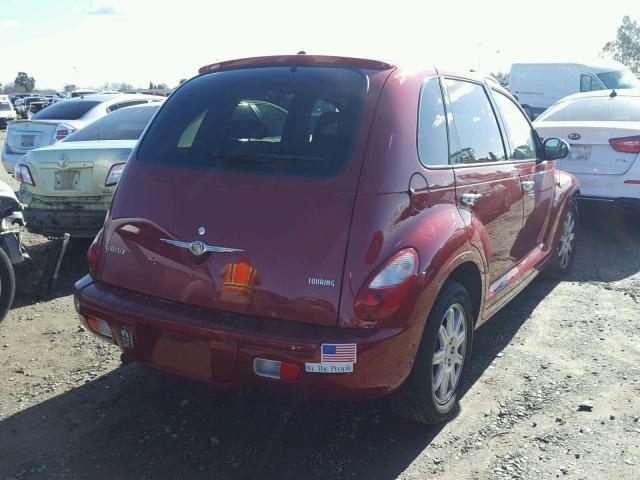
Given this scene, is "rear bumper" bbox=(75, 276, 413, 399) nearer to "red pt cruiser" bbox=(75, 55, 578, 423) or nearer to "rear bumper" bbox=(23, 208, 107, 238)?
"red pt cruiser" bbox=(75, 55, 578, 423)

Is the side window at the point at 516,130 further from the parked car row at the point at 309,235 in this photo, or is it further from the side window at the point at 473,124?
the parked car row at the point at 309,235

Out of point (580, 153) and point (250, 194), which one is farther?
point (580, 153)

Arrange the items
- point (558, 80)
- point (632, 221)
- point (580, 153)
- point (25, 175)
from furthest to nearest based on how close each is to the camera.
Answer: point (558, 80)
point (632, 221)
point (580, 153)
point (25, 175)

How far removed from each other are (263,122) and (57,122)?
22.1 feet

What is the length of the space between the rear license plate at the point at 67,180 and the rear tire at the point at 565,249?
4.45 metres

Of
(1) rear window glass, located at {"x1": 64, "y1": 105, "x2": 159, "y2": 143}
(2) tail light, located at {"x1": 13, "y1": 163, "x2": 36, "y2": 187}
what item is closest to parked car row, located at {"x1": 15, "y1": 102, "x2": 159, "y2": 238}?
(2) tail light, located at {"x1": 13, "y1": 163, "x2": 36, "y2": 187}

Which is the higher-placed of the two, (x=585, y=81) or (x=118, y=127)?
(x=585, y=81)

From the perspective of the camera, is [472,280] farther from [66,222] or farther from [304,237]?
[66,222]

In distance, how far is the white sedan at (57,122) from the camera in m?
8.93

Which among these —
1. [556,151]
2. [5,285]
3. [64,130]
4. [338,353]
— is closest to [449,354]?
[338,353]

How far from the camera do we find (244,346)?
8.64ft

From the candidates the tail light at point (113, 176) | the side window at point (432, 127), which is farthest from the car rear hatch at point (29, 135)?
the side window at point (432, 127)

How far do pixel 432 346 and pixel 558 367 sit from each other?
5.05 feet

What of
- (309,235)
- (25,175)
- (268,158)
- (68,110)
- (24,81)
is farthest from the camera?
(24,81)
